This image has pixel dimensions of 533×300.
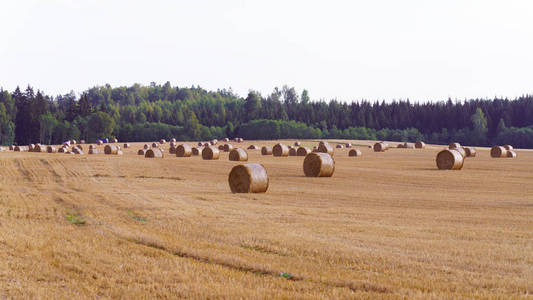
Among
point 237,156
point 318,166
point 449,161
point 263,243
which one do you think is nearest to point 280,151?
point 237,156

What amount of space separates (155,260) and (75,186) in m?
17.8

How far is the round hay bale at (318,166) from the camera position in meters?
34.8

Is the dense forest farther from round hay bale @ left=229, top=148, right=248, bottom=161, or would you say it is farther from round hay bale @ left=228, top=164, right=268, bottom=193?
round hay bale @ left=228, top=164, right=268, bottom=193

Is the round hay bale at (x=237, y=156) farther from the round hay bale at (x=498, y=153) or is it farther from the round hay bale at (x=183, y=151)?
the round hay bale at (x=498, y=153)

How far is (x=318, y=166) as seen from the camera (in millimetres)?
34844

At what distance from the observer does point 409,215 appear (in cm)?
1852

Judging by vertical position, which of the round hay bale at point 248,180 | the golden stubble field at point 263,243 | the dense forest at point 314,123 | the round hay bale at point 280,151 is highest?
the dense forest at point 314,123

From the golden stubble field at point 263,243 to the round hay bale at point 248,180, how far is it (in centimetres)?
52

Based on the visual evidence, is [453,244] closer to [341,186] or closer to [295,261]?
[295,261]

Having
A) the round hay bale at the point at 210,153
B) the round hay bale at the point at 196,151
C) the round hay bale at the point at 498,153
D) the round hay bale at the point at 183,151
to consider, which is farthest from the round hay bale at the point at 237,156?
the round hay bale at the point at 498,153

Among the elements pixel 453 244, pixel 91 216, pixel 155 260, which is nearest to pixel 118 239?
pixel 155 260

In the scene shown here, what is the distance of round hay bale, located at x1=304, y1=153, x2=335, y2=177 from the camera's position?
3481 centimetres

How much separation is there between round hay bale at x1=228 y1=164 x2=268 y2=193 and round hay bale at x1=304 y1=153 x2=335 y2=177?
29.9 feet

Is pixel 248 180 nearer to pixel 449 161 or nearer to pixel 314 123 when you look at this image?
pixel 449 161
